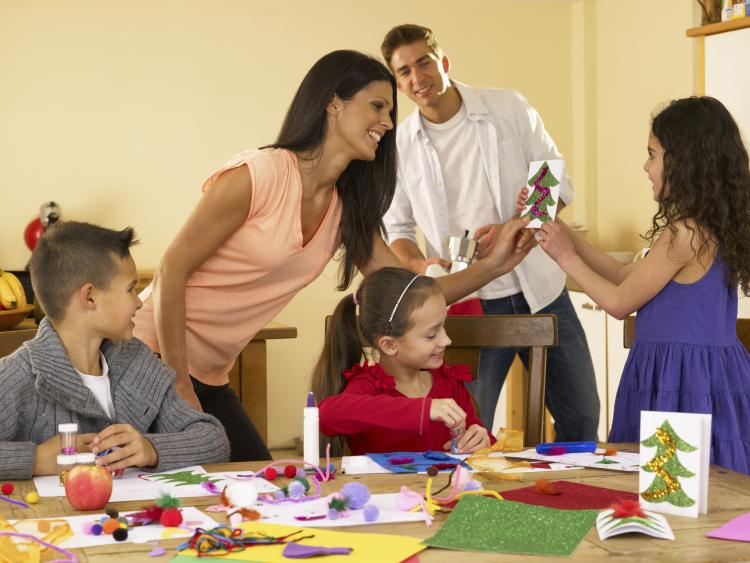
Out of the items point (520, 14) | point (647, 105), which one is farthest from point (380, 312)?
point (520, 14)

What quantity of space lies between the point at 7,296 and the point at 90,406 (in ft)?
4.77

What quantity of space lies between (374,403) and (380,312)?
0.30m

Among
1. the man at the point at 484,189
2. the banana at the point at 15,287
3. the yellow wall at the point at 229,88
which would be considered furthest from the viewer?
the yellow wall at the point at 229,88

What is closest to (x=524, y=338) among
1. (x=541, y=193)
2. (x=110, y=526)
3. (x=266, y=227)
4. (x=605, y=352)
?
→ (x=541, y=193)

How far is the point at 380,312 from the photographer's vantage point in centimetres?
231

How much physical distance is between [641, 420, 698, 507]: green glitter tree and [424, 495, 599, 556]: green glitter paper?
0.35 feet

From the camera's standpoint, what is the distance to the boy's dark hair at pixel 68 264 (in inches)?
75.7

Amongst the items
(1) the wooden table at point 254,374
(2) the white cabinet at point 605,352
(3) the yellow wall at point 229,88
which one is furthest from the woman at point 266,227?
(3) the yellow wall at point 229,88

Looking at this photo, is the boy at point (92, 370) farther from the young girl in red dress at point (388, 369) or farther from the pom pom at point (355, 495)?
the pom pom at point (355, 495)

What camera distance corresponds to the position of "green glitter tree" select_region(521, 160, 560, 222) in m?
2.56

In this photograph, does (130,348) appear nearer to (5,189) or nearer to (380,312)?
(380,312)

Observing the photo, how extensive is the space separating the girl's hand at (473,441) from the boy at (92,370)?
1.48 feet

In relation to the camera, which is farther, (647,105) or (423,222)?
(647,105)

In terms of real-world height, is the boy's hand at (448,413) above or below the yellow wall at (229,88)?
Result: below
